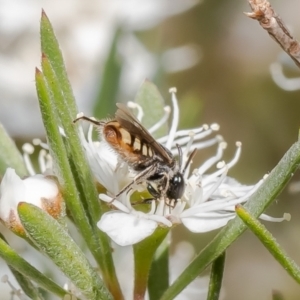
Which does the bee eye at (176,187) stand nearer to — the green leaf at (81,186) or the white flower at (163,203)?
the white flower at (163,203)

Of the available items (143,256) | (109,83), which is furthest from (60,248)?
(109,83)

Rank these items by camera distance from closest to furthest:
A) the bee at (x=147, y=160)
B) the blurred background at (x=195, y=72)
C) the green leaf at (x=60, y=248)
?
the green leaf at (x=60, y=248)
the bee at (x=147, y=160)
the blurred background at (x=195, y=72)

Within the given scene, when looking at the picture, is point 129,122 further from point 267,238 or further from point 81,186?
point 267,238

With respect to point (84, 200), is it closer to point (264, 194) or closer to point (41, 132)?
point (264, 194)

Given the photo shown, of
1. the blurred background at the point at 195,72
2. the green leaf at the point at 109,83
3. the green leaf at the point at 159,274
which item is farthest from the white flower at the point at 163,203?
the blurred background at the point at 195,72

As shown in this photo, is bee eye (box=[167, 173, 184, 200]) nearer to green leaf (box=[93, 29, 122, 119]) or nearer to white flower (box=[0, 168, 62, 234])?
white flower (box=[0, 168, 62, 234])

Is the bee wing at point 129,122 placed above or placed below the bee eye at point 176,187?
above
